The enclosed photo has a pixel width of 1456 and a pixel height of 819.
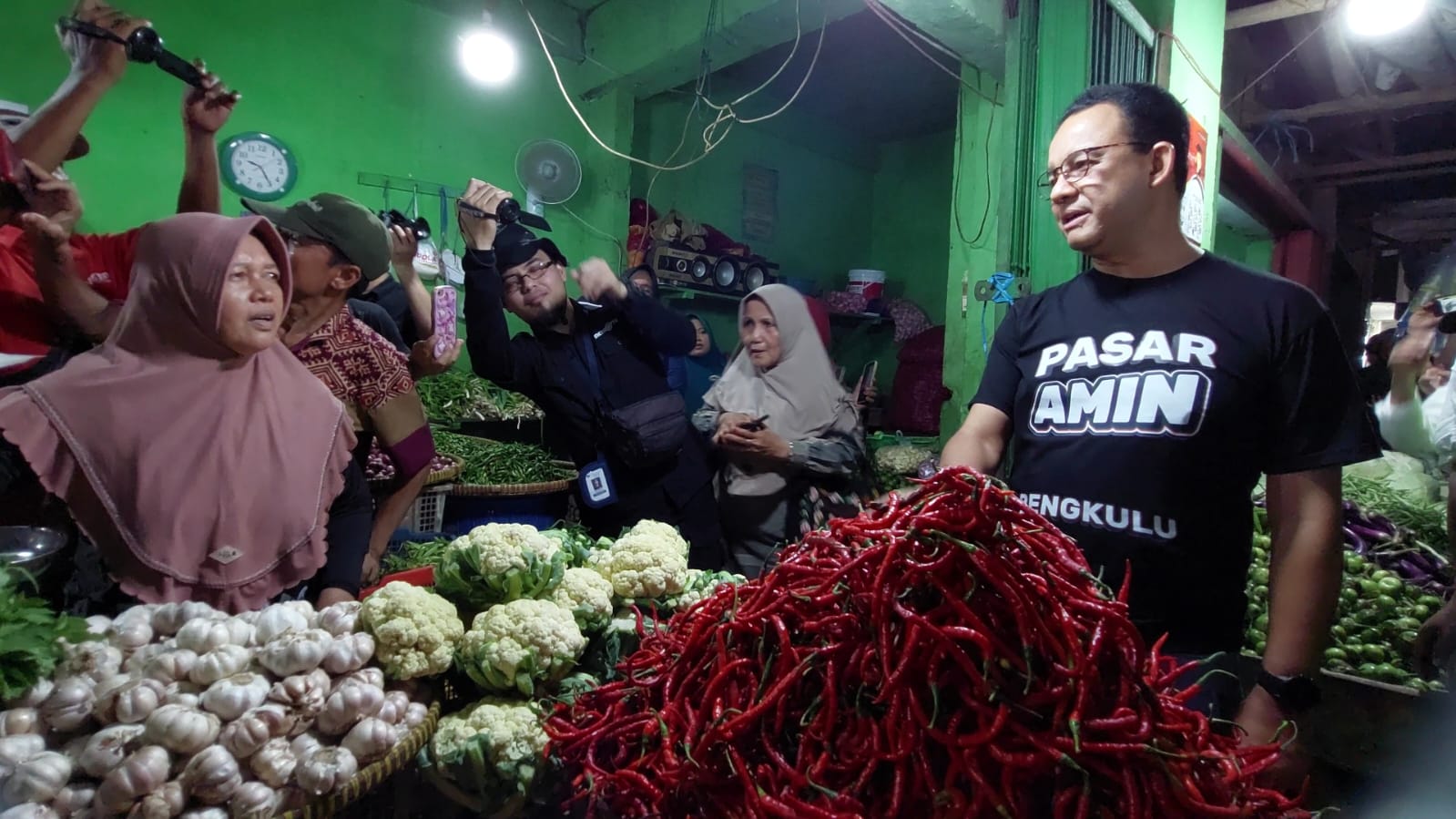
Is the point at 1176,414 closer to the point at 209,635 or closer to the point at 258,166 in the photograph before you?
the point at 209,635

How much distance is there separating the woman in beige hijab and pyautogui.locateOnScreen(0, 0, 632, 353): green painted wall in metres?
1.92

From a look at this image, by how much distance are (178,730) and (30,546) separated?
504 millimetres

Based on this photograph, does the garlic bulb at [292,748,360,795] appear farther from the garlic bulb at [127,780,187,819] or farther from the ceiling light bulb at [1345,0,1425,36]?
the ceiling light bulb at [1345,0,1425,36]

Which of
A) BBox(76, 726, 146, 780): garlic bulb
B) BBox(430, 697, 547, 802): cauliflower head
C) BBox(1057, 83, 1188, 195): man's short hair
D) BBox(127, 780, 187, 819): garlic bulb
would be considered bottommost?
BBox(430, 697, 547, 802): cauliflower head

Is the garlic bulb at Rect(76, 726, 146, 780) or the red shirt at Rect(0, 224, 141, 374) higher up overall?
the red shirt at Rect(0, 224, 141, 374)

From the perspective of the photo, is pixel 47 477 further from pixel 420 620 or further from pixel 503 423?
pixel 503 423

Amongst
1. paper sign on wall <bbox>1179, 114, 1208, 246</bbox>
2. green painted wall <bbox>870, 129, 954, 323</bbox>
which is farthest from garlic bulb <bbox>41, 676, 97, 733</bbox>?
green painted wall <bbox>870, 129, 954, 323</bbox>

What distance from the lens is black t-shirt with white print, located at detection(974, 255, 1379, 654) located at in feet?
4.33

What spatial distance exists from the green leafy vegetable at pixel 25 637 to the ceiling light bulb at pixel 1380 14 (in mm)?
5232

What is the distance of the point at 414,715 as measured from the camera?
3.85 ft

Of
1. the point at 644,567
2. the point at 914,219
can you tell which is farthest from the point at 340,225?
the point at 914,219

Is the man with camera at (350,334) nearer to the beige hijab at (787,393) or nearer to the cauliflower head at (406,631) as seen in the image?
the cauliflower head at (406,631)

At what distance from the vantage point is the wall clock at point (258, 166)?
123 inches

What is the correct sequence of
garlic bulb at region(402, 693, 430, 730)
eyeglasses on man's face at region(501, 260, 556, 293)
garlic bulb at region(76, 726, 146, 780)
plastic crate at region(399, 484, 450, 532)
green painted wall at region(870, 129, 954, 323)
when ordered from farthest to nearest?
green painted wall at region(870, 129, 954, 323), plastic crate at region(399, 484, 450, 532), eyeglasses on man's face at region(501, 260, 556, 293), garlic bulb at region(402, 693, 430, 730), garlic bulb at region(76, 726, 146, 780)
